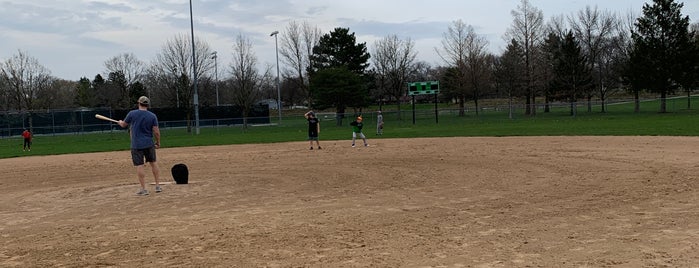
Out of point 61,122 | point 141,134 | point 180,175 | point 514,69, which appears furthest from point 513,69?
point 141,134

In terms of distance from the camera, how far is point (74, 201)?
9188 mm

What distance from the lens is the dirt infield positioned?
17.1 ft

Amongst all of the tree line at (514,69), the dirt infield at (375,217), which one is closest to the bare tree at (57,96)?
the tree line at (514,69)

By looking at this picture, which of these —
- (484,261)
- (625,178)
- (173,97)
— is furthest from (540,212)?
(173,97)

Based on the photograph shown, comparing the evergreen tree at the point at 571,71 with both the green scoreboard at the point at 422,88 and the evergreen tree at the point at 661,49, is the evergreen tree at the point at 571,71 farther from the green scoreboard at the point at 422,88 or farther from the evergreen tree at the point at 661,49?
the green scoreboard at the point at 422,88

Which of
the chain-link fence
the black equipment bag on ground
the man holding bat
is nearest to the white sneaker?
the man holding bat

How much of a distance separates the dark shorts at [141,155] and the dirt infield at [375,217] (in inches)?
25.9

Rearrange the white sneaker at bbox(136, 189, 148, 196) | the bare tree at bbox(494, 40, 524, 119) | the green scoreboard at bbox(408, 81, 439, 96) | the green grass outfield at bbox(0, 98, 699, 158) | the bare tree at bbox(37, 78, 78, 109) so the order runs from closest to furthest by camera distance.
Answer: the white sneaker at bbox(136, 189, 148, 196) < the green grass outfield at bbox(0, 98, 699, 158) < the green scoreboard at bbox(408, 81, 439, 96) < the bare tree at bbox(494, 40, 524, 119) < the bare tree at bbox(37, 78, 78, 109)

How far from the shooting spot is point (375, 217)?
23.2 ft

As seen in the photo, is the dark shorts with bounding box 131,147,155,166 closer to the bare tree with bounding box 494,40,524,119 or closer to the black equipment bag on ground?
the black equipment bag on ground

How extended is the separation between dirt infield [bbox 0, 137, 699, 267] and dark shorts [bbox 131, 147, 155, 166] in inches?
25.9

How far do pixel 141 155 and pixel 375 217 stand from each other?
492 centimetres

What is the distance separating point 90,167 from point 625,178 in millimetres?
14724

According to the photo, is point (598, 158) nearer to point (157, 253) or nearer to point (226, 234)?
point (226, 234)
